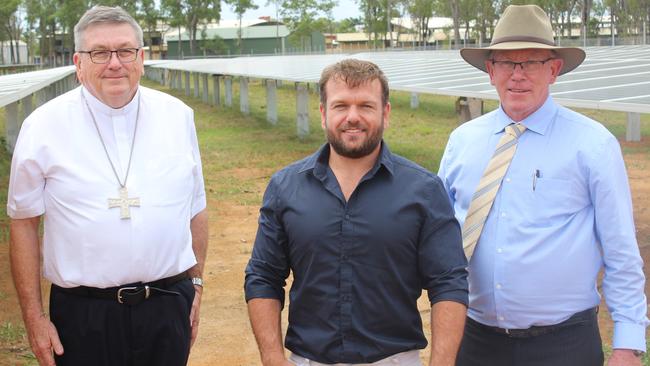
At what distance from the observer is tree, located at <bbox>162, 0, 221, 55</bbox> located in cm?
7425

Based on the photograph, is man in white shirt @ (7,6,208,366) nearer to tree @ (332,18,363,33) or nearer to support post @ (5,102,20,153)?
support post @ (5,102,20,153)

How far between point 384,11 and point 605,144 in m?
75.1

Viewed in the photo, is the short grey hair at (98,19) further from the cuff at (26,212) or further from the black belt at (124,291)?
the black belt at (124,291)

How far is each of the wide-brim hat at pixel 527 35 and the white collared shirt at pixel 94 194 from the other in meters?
1.22

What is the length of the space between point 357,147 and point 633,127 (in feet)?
44.4

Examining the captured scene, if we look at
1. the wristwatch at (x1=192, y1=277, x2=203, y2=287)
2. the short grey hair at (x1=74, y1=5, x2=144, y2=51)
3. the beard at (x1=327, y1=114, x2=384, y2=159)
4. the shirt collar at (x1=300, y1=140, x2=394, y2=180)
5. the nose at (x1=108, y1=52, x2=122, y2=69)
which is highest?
the short grey hair at (x1=74, y1=5, x2=144, y2=51)

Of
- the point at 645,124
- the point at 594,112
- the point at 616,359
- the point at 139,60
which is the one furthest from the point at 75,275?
the point at 594,112

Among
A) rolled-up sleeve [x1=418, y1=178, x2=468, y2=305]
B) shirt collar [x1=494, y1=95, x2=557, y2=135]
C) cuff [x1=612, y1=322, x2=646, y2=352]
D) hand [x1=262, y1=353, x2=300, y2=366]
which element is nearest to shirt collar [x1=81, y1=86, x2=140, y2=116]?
hand [x1=262, y1=353, x2=300, y2=366]

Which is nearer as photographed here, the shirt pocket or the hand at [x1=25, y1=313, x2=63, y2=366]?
the shirt pocket

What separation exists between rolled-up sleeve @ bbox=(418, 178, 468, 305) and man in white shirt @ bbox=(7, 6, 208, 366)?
978 millimetres

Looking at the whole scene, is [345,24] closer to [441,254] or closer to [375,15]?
[375,15]

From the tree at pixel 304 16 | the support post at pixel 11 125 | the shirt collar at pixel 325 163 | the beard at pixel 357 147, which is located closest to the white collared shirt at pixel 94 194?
the shirt collar at pixel 325 163

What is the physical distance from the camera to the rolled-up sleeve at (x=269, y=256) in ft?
8.39

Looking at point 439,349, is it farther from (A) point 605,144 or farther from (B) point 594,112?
(B) point 594,112
